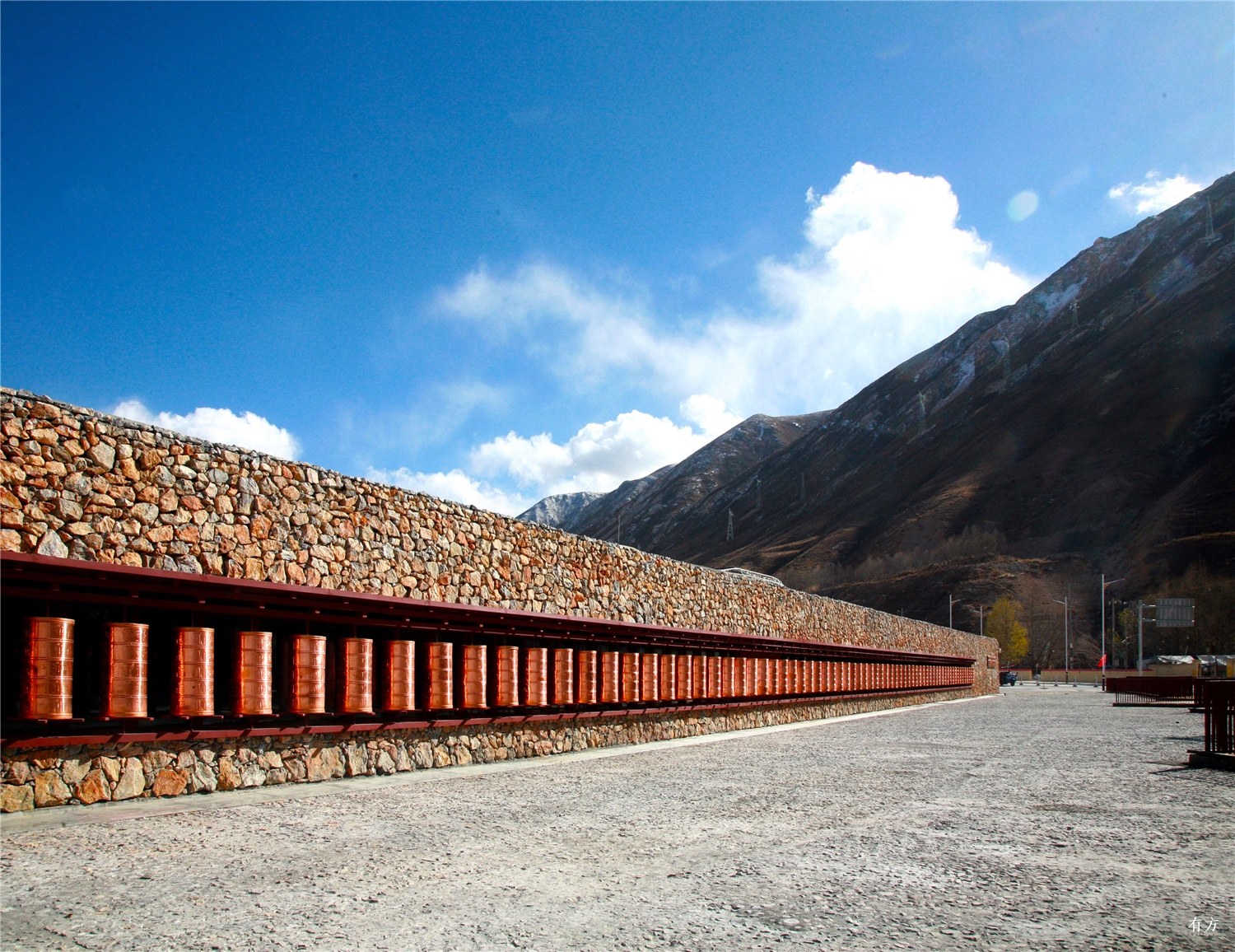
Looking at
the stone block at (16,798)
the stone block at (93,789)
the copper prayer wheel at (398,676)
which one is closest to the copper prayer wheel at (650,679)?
the copper prayer wheel at (398,676)

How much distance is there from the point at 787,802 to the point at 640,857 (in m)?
2.78

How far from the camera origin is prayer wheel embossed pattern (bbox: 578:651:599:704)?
13.6 m

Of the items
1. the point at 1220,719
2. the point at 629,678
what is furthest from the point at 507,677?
the point at 1220,719

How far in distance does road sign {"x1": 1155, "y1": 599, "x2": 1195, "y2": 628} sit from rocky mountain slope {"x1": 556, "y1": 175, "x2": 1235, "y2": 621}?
1082 inches

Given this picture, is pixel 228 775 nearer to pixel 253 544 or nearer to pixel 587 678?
pixel 253 544

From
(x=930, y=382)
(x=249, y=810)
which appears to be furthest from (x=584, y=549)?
(x=930, y=382)

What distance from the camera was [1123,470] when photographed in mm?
115750

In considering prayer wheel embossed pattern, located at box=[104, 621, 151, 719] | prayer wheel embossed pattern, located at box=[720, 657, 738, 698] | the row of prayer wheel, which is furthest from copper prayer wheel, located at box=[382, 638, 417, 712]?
prayer wheel embossed pattern, located at box=[720, 657, 738, 698]

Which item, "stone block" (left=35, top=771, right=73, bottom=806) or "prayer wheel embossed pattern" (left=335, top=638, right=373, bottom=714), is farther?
"prayer wheel embossed pattern" (left=335, top=638, right=373, bottom=714)

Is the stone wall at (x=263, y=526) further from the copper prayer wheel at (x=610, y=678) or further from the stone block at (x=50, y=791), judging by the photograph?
the stone block at (x=50, y=791)

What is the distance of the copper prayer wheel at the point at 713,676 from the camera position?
1738 cm

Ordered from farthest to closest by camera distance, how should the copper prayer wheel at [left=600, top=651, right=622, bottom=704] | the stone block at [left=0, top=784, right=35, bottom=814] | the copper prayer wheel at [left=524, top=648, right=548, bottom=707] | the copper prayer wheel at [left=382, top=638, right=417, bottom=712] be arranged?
the copper prayer wheel at [left=600, top=651, right=622, bottom=704] < the copper prayer wheel at [left=524, top=648, right=548, bottom=707] < the copper prayer wheel at [left=382, top=638, right=417, bottom=712] < the stone block at [left=0, top=784, right=35, bottom=814]

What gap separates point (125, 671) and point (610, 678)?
770 centimetres

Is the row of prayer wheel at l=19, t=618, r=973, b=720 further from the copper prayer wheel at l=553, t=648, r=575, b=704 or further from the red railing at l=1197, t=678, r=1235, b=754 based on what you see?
the red railing at l=1197, t=678, r=1235, b=754
